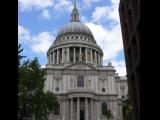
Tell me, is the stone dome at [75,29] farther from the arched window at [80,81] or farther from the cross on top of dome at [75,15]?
the arched window at [80,81]

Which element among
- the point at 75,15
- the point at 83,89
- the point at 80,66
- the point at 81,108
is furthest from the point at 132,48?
the point at 75,15

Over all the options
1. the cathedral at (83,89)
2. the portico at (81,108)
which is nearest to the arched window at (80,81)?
the cathedral at (83,89)

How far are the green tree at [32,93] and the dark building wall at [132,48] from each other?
21.5m

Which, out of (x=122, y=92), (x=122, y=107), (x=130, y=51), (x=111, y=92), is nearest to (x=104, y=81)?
(x=111, y=92)

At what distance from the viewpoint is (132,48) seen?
17188 millimetres

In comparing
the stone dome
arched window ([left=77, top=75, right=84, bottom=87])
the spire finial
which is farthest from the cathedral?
the spire finial

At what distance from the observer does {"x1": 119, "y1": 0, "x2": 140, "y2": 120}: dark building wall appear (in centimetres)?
1582

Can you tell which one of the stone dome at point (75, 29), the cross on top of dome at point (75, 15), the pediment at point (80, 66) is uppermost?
the cross on top of dome at point (75, 15)

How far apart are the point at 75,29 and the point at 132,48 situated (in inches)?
3016

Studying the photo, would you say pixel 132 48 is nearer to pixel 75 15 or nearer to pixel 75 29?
pixel 75 29

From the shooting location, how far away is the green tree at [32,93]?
3850 cm
